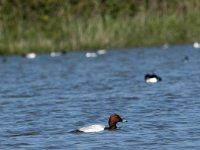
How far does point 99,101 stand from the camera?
20125mm

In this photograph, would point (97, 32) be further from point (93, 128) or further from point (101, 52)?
point (93, 128)

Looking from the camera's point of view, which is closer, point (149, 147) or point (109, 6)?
point (149, 147)

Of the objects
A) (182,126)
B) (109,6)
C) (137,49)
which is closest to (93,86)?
(182,126)

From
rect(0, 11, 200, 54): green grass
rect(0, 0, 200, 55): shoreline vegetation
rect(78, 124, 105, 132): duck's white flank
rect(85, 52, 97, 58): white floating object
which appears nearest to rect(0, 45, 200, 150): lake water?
rect(78, 124, 105, 132): duck's white flank

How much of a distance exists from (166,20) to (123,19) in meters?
Answer: 1.60

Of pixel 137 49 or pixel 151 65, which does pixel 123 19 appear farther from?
pixel 151 65

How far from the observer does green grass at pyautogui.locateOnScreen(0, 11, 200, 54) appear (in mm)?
36438

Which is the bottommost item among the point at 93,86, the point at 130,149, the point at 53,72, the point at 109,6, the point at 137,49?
the point at 130,149

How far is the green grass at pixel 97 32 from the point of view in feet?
120

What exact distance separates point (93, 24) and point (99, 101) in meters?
16.8

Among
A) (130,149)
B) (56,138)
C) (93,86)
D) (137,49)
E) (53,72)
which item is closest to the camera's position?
(130,149)

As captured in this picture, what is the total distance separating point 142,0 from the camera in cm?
4103

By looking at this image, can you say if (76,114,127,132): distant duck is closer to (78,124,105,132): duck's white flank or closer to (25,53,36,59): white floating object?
→ (78,124,105,132): duck's white flank

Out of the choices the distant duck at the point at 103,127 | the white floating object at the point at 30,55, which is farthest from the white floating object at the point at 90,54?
the distant duck at the point at 103,127
